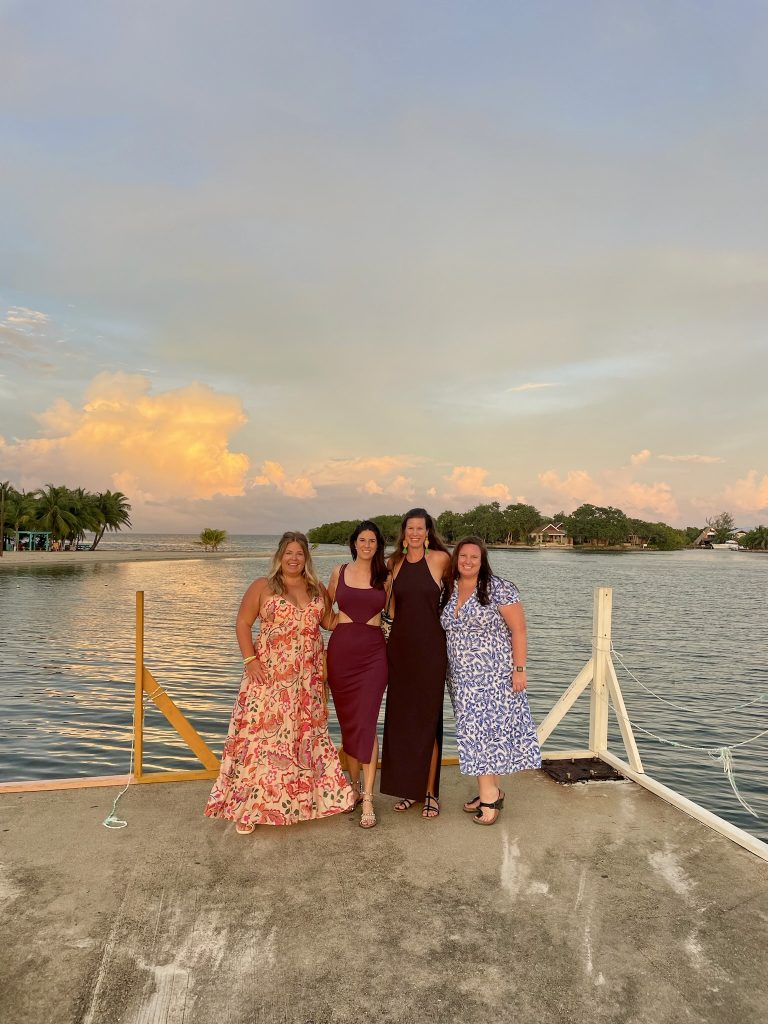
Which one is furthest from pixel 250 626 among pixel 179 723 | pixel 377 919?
pixel 377 919

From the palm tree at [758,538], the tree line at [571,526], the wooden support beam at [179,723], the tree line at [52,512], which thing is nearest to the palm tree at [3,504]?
the tree line at [52,512]

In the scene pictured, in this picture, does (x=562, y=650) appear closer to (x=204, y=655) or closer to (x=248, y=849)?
(x=204, y=655)

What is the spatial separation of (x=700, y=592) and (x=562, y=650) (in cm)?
3032

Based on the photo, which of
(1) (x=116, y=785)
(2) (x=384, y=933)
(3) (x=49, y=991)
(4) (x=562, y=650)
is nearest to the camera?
(3) (x=49, y=991)

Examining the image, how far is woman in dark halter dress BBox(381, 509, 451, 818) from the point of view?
14.4ft

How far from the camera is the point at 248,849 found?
377 cm

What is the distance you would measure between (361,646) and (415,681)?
414 mm

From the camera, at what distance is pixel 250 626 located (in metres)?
4.34

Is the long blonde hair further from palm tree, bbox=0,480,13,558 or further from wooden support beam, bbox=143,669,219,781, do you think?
palm tree, bbox=0,480,13,558

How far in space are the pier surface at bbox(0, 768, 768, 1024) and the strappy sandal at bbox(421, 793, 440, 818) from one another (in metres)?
0.07

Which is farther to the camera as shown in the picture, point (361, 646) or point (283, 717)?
point (361, 646)

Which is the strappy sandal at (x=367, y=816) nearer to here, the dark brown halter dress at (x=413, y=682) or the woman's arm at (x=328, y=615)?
the dark brown halter dress at (x=413, y=682)

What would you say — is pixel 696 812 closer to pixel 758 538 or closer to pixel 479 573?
pixel 479 573

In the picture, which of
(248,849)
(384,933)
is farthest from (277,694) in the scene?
(384,933)
